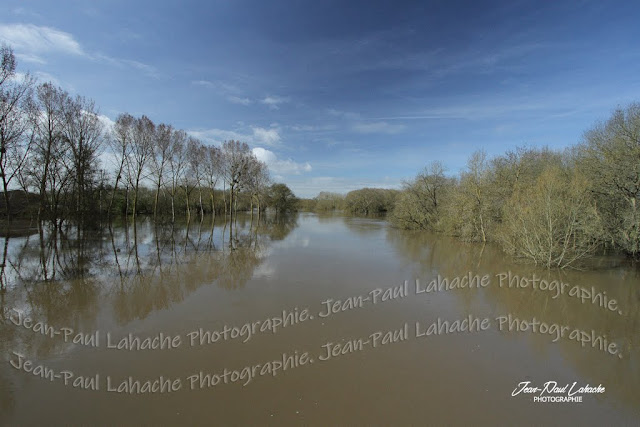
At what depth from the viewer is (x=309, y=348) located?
480cm

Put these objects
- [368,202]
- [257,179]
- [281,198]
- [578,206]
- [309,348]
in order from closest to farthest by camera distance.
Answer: [309,348]
[578,206]
[257,179]
[281,198]
[368,202]

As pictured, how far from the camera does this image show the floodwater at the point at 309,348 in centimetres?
340

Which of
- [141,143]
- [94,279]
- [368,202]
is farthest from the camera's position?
[368,202]

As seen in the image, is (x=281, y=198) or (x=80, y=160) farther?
(x=281, y=198)

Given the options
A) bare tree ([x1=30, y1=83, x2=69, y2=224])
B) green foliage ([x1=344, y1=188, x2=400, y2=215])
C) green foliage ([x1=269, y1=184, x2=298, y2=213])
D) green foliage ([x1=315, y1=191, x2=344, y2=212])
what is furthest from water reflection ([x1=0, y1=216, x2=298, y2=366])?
green foliage ([x1=315, y1=191, x2=344, y2=212])

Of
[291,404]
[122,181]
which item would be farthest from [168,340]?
[122,181]

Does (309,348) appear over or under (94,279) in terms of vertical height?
under

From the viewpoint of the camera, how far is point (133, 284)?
8.01 metres

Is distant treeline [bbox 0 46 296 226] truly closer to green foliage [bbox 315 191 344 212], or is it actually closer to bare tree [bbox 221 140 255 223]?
bare tree [bbox 221 140 255 223]

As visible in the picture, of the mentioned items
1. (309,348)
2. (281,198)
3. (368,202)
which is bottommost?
(309,348)

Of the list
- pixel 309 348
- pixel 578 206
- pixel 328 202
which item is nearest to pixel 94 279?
pixel 309 348

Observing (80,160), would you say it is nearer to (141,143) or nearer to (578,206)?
(141,143)

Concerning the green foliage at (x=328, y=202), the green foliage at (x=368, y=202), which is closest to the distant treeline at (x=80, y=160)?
the green foliage at (x=368, y=202)

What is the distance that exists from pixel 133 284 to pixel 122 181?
25.8 metres
